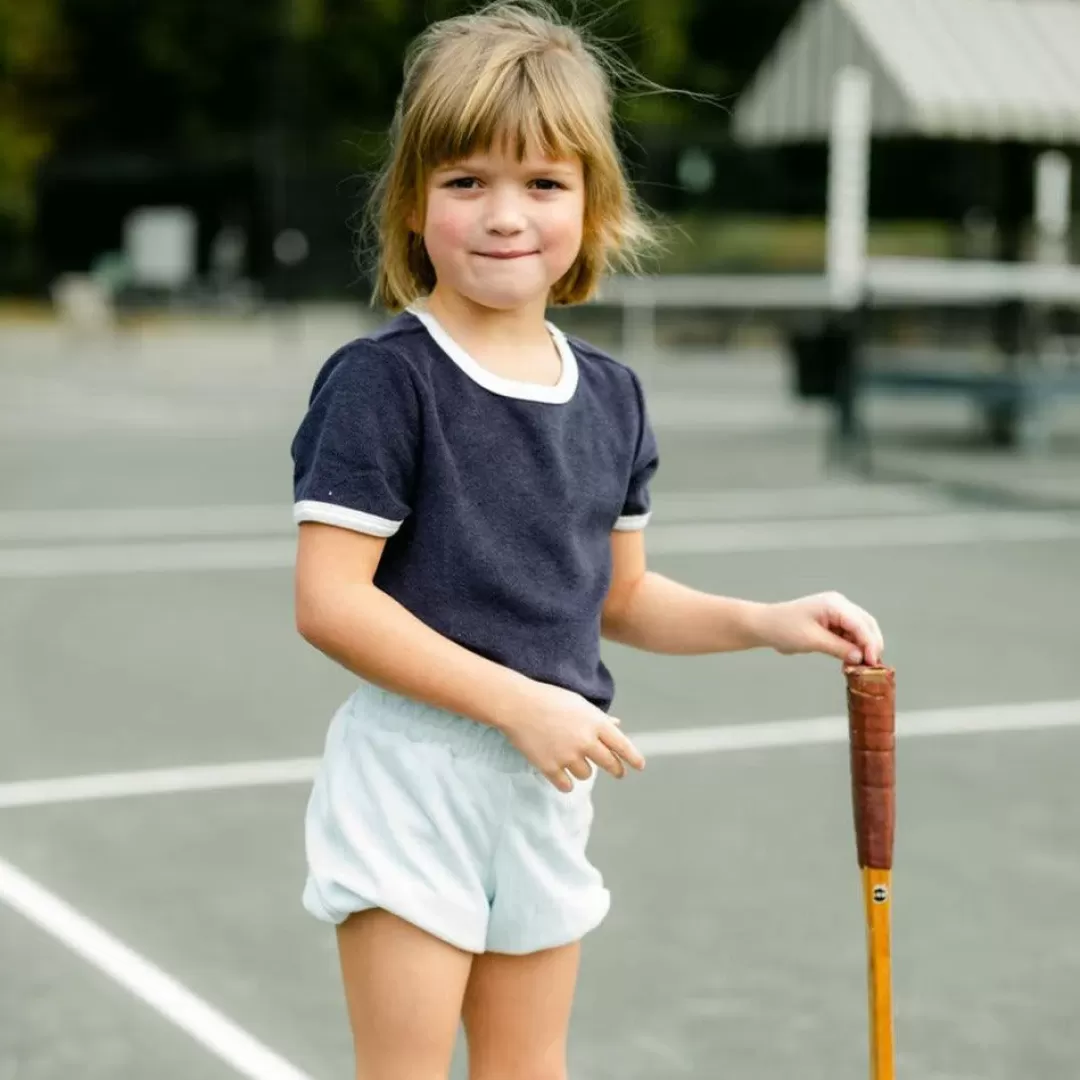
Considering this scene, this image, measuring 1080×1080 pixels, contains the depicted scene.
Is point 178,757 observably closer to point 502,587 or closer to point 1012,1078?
point 1012,1078

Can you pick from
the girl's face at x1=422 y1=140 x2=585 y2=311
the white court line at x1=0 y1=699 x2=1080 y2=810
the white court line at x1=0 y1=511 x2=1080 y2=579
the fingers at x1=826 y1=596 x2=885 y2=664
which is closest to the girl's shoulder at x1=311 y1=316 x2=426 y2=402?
the girl's face at x1=422 y1=140 x2=585 y2=311

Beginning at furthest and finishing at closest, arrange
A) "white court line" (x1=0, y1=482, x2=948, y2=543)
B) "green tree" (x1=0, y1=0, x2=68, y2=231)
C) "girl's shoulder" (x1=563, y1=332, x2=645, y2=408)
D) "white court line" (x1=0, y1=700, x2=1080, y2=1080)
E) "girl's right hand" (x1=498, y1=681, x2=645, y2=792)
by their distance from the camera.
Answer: "green tree" (x1=0, y1=0, x2=68, y2=231) < "white court line" (x1=0, y1=482, x2=948, y2=543) < "white court line" (x1=0, y1=700, x2=1080, y2=1080) < "girl's shoulder" (x1=563, y1=332, x2=645, y2=408) < "girl's right hand" (x1=498, y1=681, x2=645, y2=792)

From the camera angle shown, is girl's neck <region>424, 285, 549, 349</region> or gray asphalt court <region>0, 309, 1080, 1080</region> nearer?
girl's neck <region>424, 285, 549, 349</region>

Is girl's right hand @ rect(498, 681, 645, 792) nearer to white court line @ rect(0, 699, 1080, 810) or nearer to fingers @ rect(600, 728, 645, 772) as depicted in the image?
fingers @ rect(600, 728, 645, 772)

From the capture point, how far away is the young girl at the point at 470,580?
2.50m

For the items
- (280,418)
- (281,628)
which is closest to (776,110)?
(280,418)

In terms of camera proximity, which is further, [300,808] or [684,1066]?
[300,808]

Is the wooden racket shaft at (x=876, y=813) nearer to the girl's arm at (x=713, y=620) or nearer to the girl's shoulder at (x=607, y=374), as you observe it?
the girl's arm at (x=713, y=620)

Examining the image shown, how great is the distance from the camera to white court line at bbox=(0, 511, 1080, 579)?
400 inches

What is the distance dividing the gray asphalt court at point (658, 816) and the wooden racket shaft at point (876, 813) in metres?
1.47

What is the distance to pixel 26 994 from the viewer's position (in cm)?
422

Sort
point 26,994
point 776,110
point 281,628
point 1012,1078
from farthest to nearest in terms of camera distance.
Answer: point 776,110, point 281,628, point 26,994, point 1012,1078

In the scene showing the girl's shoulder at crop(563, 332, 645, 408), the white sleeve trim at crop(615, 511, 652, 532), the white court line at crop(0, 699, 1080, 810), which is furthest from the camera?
the white court line at crop(0, 699, 1080, 810)

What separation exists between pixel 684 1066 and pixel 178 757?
8.87ft
